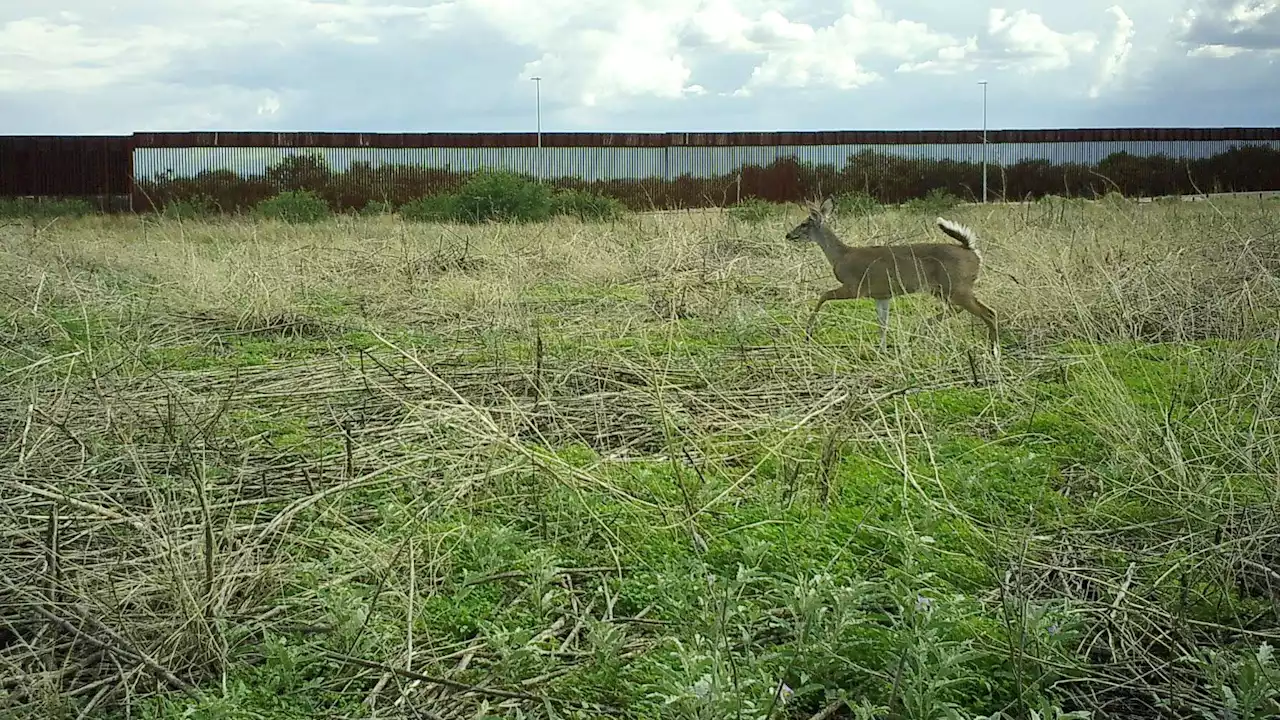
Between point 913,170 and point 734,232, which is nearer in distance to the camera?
point 734,232

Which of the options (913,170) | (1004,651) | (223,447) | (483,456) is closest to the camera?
(1004,651)

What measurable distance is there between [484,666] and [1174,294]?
20.5 ft

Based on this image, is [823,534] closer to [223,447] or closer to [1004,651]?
[1004,651]

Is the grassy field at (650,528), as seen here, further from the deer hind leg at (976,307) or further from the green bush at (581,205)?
the green bush at (581,205)

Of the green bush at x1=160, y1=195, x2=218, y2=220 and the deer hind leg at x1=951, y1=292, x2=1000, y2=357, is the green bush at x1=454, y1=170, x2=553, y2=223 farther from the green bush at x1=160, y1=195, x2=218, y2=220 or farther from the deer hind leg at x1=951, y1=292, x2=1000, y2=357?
the deer hind leg at x1=951, y1=292, x2=1000, y2=357

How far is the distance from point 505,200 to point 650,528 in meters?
17.9

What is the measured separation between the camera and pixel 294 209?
22.3 m

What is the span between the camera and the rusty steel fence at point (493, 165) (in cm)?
2891

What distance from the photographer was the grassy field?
8.79ft

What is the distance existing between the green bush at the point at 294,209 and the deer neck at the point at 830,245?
554 inches

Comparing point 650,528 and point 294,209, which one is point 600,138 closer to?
point 294,209

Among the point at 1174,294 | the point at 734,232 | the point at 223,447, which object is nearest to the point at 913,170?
the point at 734,232

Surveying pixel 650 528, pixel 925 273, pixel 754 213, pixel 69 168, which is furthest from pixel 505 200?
pixel 650 528

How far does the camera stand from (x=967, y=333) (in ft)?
23.7
